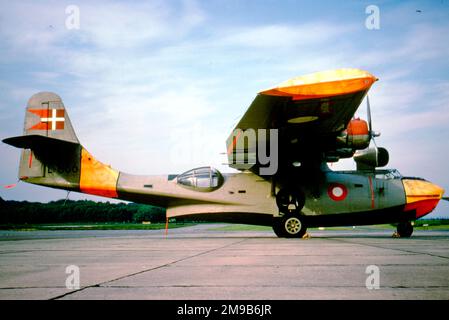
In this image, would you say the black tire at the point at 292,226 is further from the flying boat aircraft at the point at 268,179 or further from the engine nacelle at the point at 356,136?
the engine nacelle at the point at 356,136

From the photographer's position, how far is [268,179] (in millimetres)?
13062

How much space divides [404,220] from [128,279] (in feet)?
39.8

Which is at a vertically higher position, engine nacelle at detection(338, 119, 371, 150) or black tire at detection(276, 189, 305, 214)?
engine nacelle at detection(338, 119, 371, 150)

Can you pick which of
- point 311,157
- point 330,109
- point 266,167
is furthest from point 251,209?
point 330,109

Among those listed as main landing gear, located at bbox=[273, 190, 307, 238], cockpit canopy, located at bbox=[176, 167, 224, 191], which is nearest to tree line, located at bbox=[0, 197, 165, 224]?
cockpit canopy, located at bbox=[176, 167, 224, 191]

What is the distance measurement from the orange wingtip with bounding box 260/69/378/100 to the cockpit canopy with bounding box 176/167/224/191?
5.40 meters

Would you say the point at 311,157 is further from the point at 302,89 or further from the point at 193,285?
the point at 193,285

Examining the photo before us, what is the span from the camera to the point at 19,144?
39.8ft

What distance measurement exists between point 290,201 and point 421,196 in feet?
15.6

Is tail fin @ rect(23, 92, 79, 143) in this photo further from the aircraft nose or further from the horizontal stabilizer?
the aircraft nose

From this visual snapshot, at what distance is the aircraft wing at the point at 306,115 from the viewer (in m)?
8.38

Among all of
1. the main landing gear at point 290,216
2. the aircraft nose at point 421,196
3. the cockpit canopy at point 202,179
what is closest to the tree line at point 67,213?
the cockpit canopy at point 202,179

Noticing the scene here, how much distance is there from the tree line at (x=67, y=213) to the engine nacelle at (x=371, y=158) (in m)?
38.4

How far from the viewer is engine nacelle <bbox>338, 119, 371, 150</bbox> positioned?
38.1 ft
